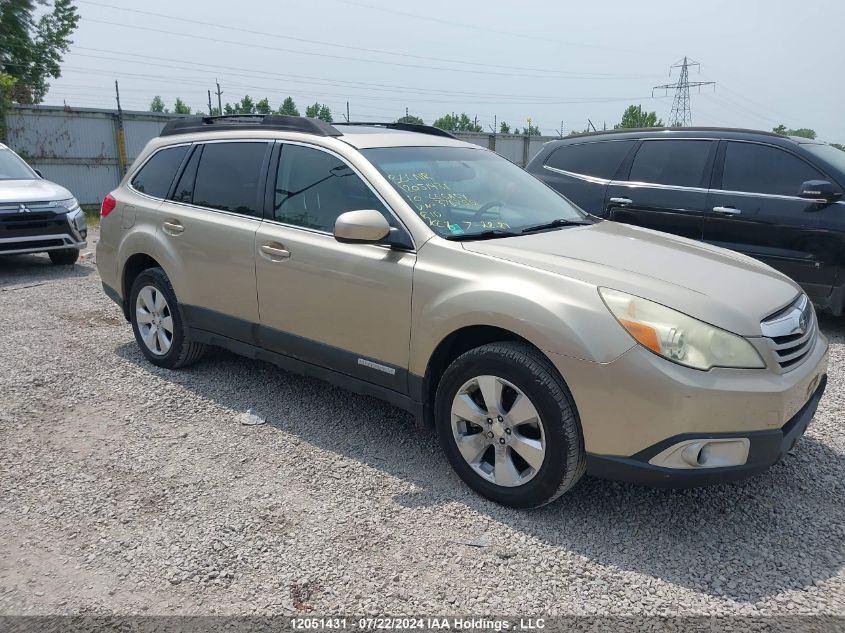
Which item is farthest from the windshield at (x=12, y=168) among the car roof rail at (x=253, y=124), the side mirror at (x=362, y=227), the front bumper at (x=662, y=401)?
the front bumper at (x=662, y=401)

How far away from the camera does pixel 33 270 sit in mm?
9070

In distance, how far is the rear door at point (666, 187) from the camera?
641cm

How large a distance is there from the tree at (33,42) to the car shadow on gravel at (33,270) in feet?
79.2

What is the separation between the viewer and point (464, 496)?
3.37 metres

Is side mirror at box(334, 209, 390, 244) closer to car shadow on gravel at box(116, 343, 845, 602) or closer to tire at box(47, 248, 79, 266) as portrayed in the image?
car shadow on gravel at box(116, 343, 845, 602)

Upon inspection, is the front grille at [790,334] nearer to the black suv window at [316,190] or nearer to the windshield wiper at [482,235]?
the windshield wiper at [482,235]

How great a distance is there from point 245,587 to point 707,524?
2041mm

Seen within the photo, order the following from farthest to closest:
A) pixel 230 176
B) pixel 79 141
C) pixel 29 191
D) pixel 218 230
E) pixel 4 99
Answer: pixel 79 141 < pixel 4 99 < pixel 29 191 < pixel 230 176 < pixel 218 230

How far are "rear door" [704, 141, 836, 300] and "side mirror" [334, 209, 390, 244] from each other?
159 inches

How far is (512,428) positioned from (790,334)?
1.29 m

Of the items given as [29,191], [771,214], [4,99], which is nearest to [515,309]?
[771,214]

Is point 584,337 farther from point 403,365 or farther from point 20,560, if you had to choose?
point 20,560

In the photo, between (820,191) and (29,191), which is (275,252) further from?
(29,191)

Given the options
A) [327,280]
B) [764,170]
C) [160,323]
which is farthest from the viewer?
[764,170]
